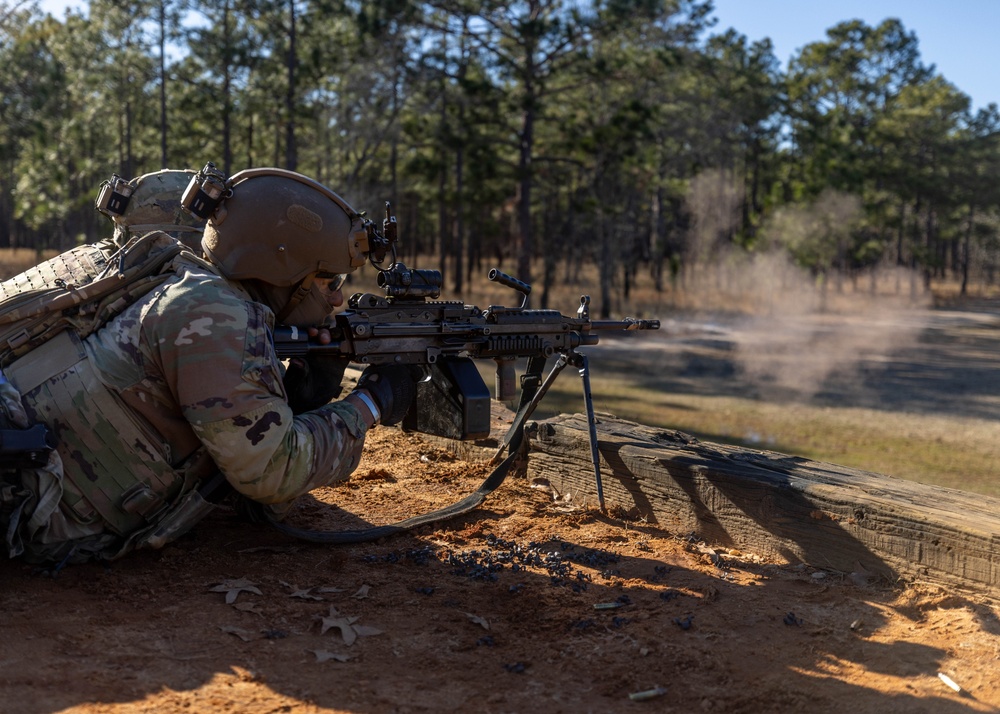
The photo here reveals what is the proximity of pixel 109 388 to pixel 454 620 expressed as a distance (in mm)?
1508

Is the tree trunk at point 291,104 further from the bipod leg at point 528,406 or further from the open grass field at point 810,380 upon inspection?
the bipod leg at point 528,406

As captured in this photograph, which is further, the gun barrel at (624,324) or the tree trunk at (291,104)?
the tree trunk at (291,104)

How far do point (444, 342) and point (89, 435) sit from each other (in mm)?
1707

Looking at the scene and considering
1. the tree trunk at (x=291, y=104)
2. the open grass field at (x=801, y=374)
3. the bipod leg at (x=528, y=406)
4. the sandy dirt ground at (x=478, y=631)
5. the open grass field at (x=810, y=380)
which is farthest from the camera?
the tree trunk at (x=291, y=104)

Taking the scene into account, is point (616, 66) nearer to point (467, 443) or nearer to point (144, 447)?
point (467, 443)

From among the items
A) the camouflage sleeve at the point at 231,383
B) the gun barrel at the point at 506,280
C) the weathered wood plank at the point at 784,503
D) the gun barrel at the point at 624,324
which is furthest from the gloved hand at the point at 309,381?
the gun barrel at the point at 624,324

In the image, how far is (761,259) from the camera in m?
39.2

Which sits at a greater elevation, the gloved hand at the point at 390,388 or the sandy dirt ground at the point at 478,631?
the gloved hand at the point at 390,388

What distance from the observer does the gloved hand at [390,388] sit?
3.87m

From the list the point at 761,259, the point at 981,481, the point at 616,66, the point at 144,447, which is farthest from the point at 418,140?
the point at 144,447

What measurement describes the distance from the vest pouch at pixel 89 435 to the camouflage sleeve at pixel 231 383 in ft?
0.88

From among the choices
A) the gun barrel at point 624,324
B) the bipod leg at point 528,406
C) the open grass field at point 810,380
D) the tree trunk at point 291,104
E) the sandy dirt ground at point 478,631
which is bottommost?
the open grass field at point 810,380

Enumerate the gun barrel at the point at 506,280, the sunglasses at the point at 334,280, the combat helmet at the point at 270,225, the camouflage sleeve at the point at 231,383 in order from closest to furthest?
the camouflage sleeve at the point at 231,383, the combat helmet at the point at 270,225, the sunglasses at the point at 334,280, the gun barrel at the point at 506,280

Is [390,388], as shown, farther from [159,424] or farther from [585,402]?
[585,402]
